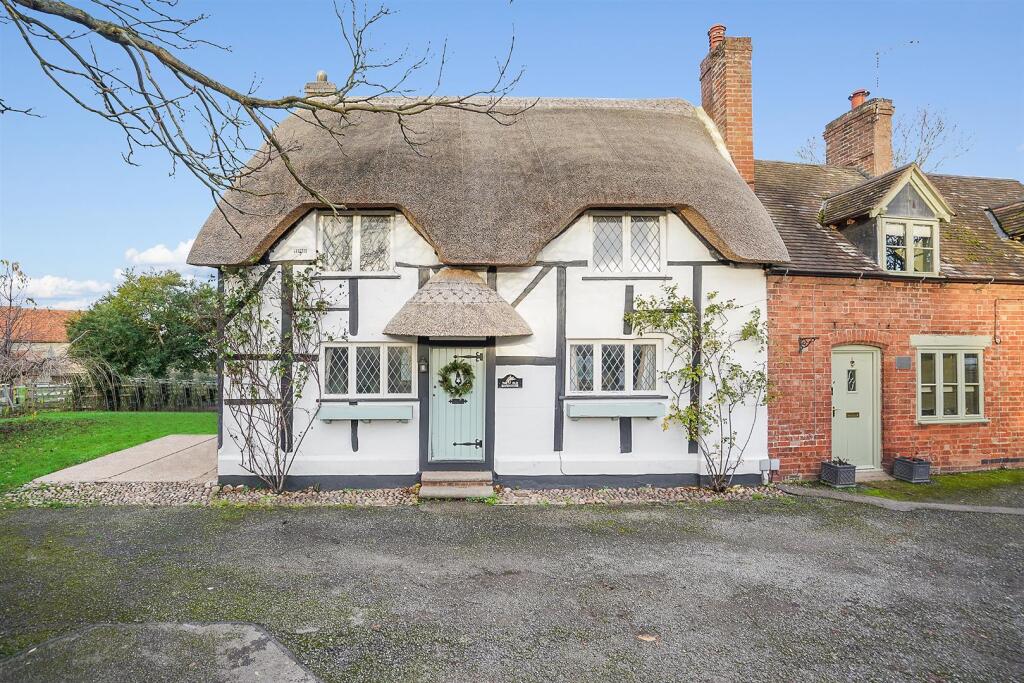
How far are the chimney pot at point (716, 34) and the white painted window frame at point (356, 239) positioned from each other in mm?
7249

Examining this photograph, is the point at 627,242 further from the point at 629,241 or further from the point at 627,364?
the point at 627,364

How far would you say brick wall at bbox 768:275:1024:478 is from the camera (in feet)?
26.7

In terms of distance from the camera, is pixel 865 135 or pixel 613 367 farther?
pixel 865 135

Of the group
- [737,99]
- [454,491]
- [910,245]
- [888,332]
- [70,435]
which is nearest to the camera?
[454,491]

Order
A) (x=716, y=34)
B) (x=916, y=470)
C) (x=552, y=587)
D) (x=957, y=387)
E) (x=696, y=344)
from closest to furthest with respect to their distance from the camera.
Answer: (x=552, y=587) < (x=696, y=344) < (x=916, y=470) < (x=957, y=387) < (x=716, y=34)

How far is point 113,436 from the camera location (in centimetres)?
1151

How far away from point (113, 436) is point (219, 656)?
10.6 m

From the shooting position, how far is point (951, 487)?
799 cm

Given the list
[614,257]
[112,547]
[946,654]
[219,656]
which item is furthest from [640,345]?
[112,547]

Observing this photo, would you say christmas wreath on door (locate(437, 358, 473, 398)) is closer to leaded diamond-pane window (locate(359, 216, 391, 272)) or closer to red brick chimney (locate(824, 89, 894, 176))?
leaded diamond-pane window (locate(359, 216, 391, 272))

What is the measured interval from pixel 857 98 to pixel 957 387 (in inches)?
279

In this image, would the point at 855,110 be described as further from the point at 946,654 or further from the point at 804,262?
the point at 946,654

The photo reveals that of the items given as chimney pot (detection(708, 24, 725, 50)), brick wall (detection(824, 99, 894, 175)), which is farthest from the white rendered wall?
brick wall (detection(824, 99, 894, 175))

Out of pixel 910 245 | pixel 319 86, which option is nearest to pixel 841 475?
pixel 910 245
